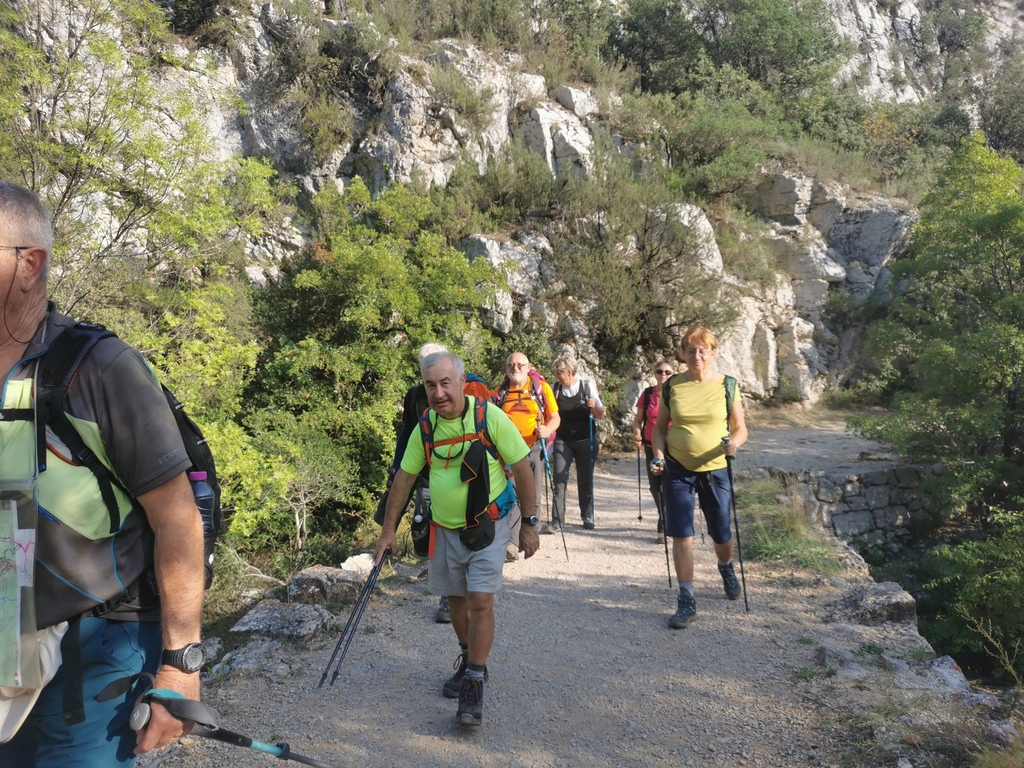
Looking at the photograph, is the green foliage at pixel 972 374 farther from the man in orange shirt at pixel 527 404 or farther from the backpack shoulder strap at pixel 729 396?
the man in orange shirt at pixel 527 404

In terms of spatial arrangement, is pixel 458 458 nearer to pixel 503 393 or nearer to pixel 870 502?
pixel 503 393

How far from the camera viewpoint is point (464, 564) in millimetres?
3246

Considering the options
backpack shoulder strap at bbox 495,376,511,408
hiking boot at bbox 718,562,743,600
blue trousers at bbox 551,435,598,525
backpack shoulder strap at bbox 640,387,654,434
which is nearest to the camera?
hiking boot at bbox 718,562,743,600

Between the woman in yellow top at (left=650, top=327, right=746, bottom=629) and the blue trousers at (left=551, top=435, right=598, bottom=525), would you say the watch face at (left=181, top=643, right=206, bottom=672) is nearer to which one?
the woman in yellow top at (left=650, top=327, right=746, bottom=629)

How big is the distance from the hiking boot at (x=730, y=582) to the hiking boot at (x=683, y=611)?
0.45m

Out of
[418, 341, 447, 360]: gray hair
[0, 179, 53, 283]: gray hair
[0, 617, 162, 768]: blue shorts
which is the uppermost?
[0, 179, 53, 283]: gray hair

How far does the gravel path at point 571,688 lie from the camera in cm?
319

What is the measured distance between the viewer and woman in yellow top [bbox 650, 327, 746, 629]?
175 inches

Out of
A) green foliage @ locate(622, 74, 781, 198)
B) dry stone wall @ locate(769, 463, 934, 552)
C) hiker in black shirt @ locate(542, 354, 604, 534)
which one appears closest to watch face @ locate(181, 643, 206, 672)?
hiker in black shirt @ locate(542, 354, 604, 534)

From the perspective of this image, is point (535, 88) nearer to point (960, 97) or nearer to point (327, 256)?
point (327, 256)

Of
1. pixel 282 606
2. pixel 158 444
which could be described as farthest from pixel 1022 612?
pixel 158 444

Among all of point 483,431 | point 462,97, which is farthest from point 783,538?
point 462,97

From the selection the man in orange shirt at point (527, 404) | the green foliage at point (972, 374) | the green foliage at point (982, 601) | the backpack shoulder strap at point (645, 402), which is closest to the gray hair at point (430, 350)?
the man in orange shirt at point (527, 404)

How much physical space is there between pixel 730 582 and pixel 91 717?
14.7 feet
